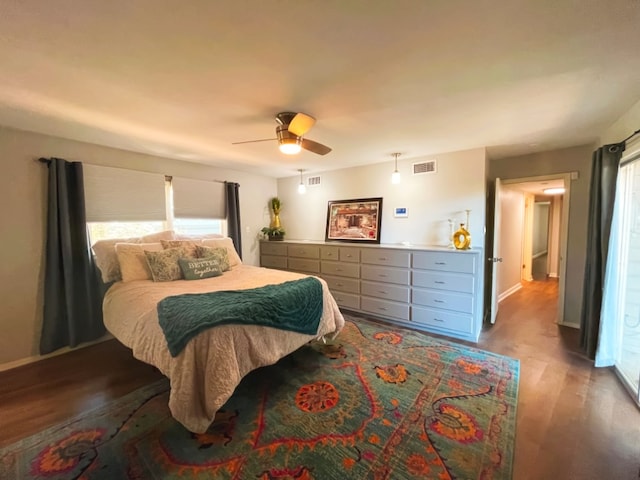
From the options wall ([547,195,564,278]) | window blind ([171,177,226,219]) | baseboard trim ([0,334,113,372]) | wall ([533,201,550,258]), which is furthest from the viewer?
wall ([533,201,550,258])

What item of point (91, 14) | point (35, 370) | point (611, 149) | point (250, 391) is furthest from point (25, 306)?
point (611, 149)

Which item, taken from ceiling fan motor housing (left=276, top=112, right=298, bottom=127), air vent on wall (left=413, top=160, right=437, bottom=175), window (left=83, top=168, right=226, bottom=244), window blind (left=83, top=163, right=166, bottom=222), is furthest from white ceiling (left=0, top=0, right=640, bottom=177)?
air vent on wall (left=413, top=160, right=437, bottom=175)

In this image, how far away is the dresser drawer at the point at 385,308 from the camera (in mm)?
3582

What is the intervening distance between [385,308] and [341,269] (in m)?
0.86

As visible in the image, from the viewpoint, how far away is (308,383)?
91.2 inches

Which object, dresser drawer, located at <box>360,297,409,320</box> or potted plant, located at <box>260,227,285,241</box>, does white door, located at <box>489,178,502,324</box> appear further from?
potted plant, located at <box>260,227,285,241</box>

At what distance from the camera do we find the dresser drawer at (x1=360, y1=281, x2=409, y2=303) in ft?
11.7

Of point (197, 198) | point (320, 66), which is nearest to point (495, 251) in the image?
point (320, 66)

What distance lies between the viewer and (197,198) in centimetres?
412

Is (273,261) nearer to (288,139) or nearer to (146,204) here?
(146,204)

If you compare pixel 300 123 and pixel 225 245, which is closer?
pixel 300 123

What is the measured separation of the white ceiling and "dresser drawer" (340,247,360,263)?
1.75 m

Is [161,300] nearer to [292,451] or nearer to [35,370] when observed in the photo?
[292,451]

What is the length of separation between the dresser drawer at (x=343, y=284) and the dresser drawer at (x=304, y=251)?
1.36 ft
